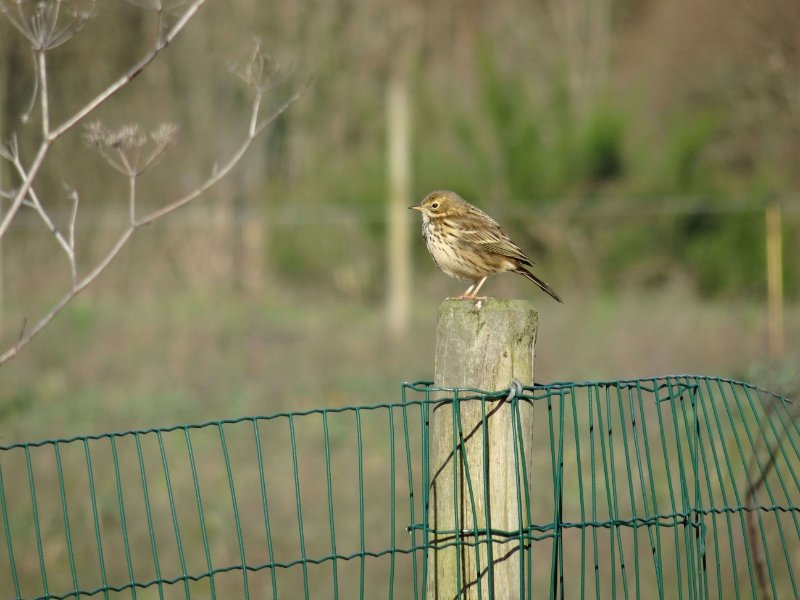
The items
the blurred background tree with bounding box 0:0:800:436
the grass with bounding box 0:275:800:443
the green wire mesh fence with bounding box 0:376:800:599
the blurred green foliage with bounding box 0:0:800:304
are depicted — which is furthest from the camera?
the blurred green foliage with bounding box 0:0:800:304

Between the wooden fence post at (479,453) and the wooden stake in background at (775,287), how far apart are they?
933 centimetres

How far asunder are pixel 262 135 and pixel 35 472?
1477 cm

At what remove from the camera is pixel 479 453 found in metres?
3.74

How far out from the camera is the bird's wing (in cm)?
655

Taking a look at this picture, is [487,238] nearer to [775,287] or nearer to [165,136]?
[165,136]

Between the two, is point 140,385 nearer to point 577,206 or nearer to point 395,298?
point 395,298

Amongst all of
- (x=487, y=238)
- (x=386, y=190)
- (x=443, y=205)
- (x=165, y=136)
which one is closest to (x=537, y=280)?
(x=487, y=238)

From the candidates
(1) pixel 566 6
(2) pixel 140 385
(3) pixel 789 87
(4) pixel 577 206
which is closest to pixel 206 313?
(2) pixel 140 385

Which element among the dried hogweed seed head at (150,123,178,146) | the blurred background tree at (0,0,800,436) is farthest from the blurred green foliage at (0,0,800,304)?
the dried hogweed seed head at (150,123,178,146)

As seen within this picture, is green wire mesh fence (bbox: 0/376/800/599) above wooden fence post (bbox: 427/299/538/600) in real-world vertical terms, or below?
below

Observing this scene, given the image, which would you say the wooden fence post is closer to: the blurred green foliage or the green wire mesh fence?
the green wire mesh fence

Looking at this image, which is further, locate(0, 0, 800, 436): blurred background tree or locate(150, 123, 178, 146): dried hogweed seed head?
locate(0, 0, 800, 436): blurred background tree

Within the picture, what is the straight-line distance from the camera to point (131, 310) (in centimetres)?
1716

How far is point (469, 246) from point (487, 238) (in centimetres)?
13
